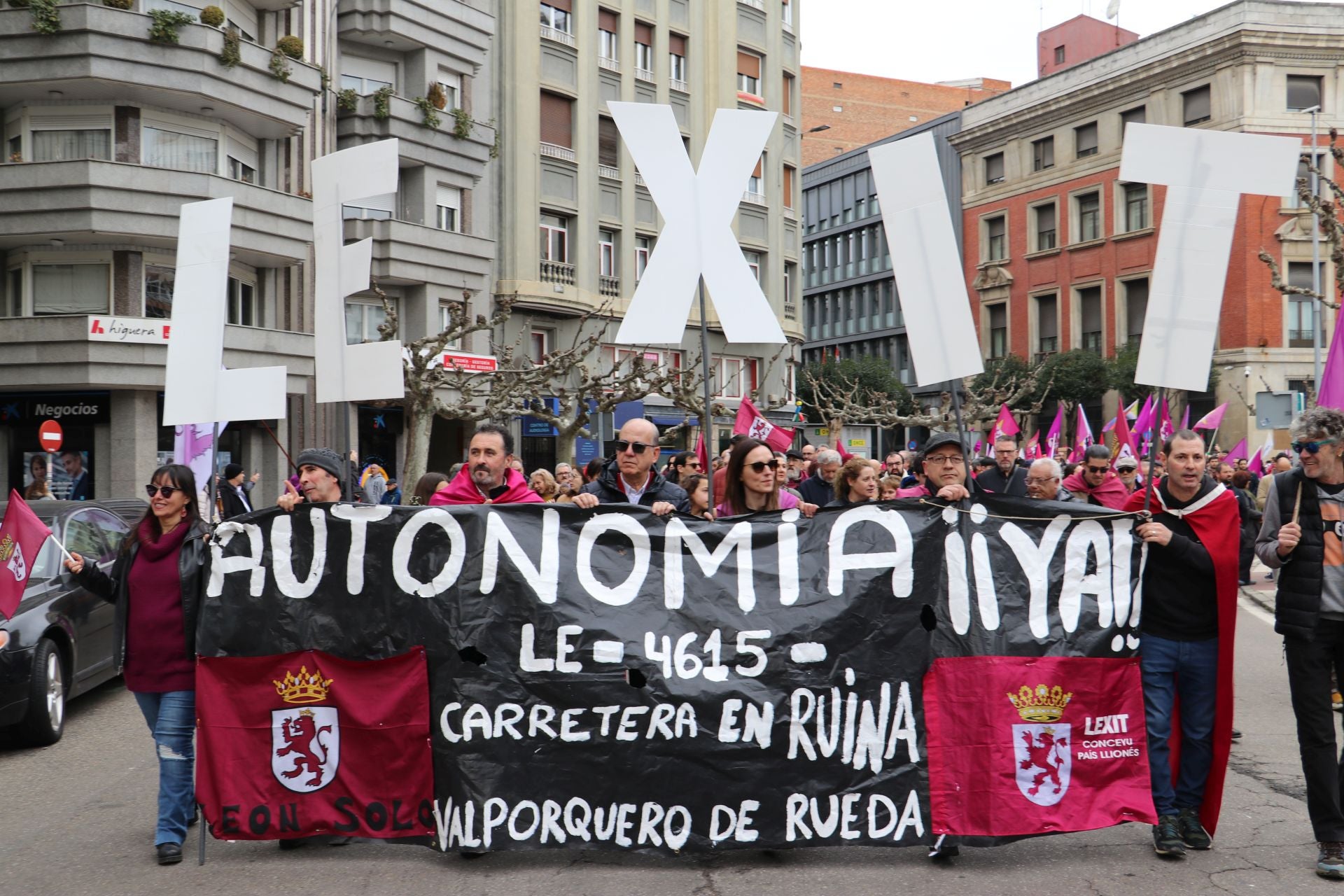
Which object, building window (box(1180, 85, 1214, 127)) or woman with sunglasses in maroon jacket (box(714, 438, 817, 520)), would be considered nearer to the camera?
woman with sunglasses in maroon jacket (box(714, 438, 817, 520))

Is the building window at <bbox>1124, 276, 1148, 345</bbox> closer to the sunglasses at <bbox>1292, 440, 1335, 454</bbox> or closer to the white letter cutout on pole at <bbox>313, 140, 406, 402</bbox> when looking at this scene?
the sunglasses at <bbox>1292, 440, 1335, 454</bbox>

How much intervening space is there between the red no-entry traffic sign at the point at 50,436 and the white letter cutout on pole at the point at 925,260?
1913cm

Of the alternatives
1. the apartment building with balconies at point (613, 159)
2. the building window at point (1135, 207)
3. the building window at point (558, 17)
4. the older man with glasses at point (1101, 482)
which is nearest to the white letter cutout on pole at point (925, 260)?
the older man with glasses at point (1101, 482)

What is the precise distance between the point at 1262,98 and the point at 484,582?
45.0 metres

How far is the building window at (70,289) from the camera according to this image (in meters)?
25.0

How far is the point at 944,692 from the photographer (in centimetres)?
552

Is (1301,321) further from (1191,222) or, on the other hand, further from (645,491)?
(645,491)

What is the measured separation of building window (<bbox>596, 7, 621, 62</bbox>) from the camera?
37.5 metres

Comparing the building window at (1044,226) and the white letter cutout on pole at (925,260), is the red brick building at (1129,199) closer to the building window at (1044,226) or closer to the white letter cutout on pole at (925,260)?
the building window at (1044,226)

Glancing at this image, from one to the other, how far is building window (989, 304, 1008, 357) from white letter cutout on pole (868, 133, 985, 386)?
52.7 metres

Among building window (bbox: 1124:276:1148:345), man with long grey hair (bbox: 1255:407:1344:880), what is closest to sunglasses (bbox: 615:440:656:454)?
man with long grey hair (bbox: 1255:407:1344:880)

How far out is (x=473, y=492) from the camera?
687 cm

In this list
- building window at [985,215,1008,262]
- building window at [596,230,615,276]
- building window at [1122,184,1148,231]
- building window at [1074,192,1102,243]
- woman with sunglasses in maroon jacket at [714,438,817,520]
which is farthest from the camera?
building window at [985,215,1008,262]

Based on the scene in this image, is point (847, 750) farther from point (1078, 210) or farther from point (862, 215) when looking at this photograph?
point (862, 215)
